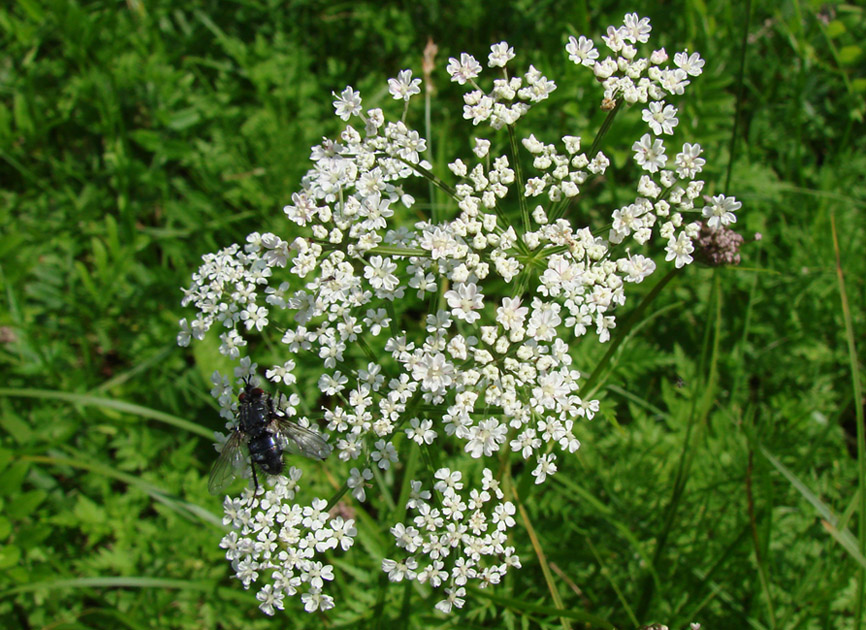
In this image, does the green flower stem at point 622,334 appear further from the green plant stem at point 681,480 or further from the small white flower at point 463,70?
the small white flower at point 463,70

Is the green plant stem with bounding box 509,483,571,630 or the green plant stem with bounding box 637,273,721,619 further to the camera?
the green plant stem with bounding box 637,273,721,619

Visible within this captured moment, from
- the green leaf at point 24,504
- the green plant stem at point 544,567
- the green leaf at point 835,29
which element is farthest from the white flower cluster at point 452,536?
the green leaf at point 835,29

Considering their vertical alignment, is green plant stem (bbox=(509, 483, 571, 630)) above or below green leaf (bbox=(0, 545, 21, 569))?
below

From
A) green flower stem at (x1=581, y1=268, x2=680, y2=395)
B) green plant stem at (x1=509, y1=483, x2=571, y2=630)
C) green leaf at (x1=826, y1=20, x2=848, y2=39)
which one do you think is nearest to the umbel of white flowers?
green flower stem at (x1=581, y1=268, x2=680, y2=395)

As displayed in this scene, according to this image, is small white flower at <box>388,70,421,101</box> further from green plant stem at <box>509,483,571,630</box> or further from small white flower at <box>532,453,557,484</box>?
green plant stem at <box>509,483,571,630</box>

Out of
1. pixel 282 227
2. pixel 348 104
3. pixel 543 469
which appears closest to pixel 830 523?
pixel 543 469

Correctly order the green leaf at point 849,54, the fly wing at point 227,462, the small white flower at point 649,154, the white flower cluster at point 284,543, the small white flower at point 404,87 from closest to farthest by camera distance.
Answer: the white flower cluster at point 284,543 → the small white flower at point 649,154 → the fly wing at point 227,462 → the small white flower at point 404,87 → the green leaf at point 849,54
